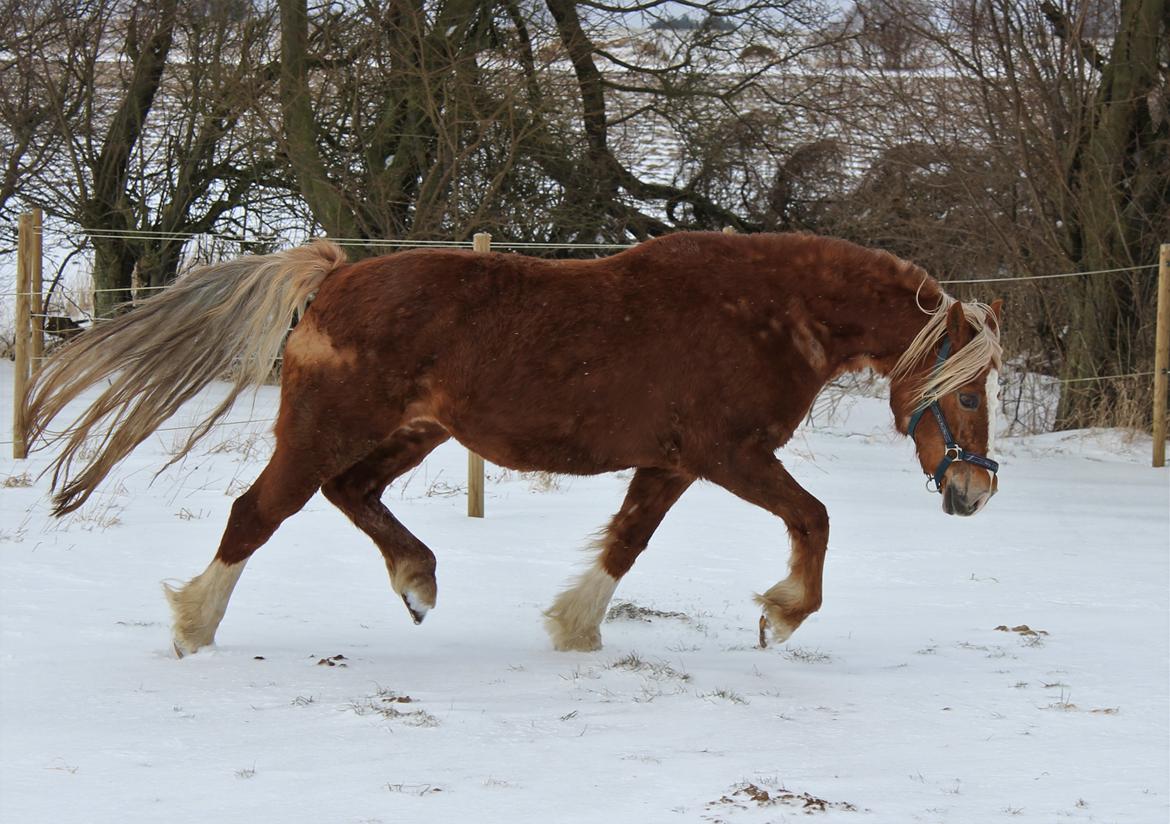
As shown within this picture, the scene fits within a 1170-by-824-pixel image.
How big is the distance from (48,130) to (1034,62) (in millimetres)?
9638

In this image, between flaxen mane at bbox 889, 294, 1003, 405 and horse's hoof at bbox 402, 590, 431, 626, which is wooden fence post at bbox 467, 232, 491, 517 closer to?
horse's hoof at bbox 402, 590, 431, 626

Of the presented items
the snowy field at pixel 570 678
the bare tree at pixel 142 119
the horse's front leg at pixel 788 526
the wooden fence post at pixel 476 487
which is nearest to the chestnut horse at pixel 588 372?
the horse's front leg at pixel 788 526

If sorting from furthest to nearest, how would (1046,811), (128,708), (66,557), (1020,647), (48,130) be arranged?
(48,130) → (66,557) → (1020,647) → (128,708) → (1046,811)

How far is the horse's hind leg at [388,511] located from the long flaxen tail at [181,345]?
1.72 ft

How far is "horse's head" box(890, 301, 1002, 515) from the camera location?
15.3 feet

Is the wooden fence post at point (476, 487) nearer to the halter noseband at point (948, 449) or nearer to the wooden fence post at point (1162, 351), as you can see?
the halter noseband at point (948, 449)

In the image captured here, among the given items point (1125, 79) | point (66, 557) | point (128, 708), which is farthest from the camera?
point (1125, 79)

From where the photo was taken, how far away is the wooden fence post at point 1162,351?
10250 millimetres

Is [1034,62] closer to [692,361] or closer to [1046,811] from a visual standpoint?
[692,361]

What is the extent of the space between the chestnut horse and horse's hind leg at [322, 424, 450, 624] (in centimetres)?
1

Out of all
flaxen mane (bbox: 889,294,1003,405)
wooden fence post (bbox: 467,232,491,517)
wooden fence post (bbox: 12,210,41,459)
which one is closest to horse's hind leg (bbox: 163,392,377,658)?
flaxen mane (bbox: 889,294,1003,405)

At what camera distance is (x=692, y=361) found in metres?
4.69

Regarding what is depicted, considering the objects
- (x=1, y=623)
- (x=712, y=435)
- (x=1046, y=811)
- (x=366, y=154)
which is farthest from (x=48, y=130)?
(x=1046, y=811)

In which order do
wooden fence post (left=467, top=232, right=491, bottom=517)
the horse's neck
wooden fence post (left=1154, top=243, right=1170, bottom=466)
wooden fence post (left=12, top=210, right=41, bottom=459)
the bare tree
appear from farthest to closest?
the bare tree
wooden fence post (left=1154, top=243, right=1170, bottom=466)
wooden fence post (left=12, top=210, right=41, bottom=459)
wooden fence post (left=467, top=232, right=491, bottom=517)
the horse's neck
